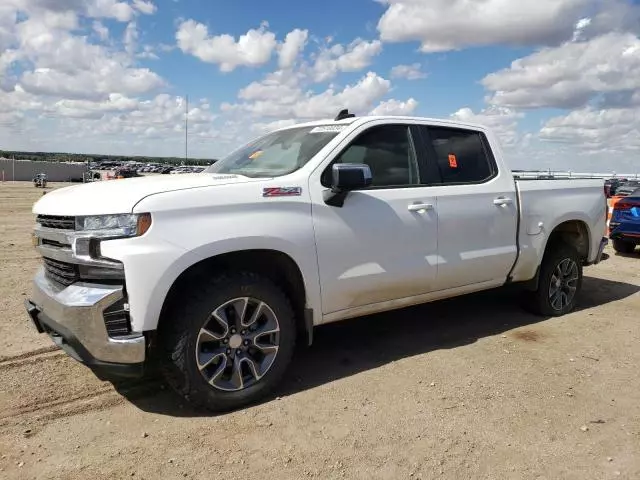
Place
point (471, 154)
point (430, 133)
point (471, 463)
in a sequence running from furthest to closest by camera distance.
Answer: point (471, 154)
point (430, 133)
point (471, 463)

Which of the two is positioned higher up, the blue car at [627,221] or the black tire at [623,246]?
the blue car at [627,221]

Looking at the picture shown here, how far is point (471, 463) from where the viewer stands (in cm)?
308

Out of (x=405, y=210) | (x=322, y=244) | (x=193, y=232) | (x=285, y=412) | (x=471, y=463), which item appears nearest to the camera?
(x=471, y=463)

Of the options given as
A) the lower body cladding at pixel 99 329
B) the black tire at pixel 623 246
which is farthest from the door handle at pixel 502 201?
the black tire at pixel 623 246

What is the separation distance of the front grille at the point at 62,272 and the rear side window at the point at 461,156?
3003 millimetres

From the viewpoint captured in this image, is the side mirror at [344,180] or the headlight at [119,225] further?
the side mirror at [344,180]

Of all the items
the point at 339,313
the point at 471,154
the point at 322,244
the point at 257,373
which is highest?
the point at 471,154

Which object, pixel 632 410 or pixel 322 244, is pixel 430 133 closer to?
pixel 322 244

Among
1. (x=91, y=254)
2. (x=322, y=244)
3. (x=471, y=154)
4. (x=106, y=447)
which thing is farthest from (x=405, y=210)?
(x=106, y=447)

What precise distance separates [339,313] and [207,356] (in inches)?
42.6

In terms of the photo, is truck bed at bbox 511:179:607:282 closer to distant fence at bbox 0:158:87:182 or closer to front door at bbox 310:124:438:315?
front door at bbox 310:124:438:315

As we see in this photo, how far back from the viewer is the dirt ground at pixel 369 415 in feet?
9.98

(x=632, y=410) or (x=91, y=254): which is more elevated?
(x=91, y=254)

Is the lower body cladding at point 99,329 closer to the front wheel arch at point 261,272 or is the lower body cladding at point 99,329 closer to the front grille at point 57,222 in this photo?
the front wheel arch at point 261,272
